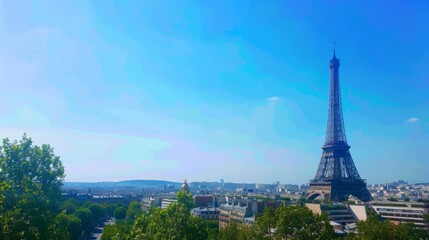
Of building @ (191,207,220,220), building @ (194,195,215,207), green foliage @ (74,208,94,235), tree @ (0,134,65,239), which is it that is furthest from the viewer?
building @ (194,195,215,207)

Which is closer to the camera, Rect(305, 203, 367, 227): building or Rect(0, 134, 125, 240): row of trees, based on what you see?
Rect(0, 134, 125, 240): row of trees

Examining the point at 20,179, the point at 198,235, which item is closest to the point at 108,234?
the point at 198,235

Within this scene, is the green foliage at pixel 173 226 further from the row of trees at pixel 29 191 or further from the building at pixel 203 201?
the building at pixel 203 201

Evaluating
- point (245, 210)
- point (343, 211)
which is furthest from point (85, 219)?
point (343, 211)

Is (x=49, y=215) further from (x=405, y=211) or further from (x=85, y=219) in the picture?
(x=405, y=211)

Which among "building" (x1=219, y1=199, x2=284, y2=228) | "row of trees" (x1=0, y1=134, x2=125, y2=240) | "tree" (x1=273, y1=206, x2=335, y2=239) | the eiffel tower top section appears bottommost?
"building" (x1=219, y1=199, x2=284, y2=228)

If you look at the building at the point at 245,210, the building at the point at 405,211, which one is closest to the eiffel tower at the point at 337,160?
the building at the point at 405,211

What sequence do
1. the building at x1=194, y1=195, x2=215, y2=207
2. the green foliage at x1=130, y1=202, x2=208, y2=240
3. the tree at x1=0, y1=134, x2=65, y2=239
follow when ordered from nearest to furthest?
1. the tree at x1=0, y1=134, x2=65, y2=239
2. the green foliage at x1=130, y1=202, x2=208, y2=240
3. the building at x1=194, y1=195, x2=215, y2=207

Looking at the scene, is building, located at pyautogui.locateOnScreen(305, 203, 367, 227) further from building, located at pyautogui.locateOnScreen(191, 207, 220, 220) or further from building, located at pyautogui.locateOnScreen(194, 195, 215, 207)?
building, located at pyautogui.locateOnScreen(194, 195, 215, 207)

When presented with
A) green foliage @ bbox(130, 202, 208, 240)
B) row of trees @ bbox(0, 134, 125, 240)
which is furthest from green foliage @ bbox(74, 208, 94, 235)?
row of trees @ bbox(0, 134, 125, 240)
